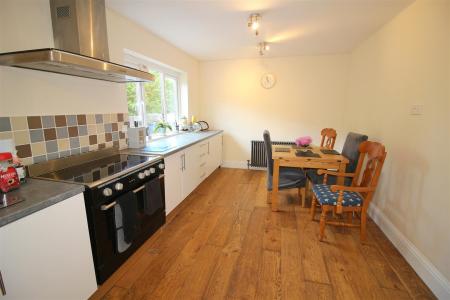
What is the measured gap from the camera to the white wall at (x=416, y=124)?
1574 millimetres

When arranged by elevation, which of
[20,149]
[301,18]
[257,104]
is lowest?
[20,149]

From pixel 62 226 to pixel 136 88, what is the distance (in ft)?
6.81

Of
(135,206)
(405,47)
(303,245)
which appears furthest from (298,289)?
(405,47)

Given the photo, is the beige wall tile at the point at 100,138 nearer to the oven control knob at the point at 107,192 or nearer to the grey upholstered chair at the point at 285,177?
the oven control knob at the point at 107,192

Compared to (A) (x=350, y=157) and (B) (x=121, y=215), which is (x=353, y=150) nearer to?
(A) (x=350, y=157)

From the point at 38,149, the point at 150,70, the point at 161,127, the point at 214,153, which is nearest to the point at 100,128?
the point at 38,149

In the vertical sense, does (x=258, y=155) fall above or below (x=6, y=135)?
below

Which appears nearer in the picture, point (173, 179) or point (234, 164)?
point (173, 179)

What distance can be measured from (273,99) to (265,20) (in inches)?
79.0

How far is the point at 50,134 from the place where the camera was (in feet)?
5.36

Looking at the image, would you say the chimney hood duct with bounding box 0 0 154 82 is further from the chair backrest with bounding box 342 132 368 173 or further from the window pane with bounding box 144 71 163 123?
the chair backrest with bounding box 342 132 368 173

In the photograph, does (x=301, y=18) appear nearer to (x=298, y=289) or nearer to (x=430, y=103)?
(x=430, y=103)

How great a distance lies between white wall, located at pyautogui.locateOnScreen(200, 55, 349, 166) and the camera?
4008 mm

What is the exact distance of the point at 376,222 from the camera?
2455 millimetres
